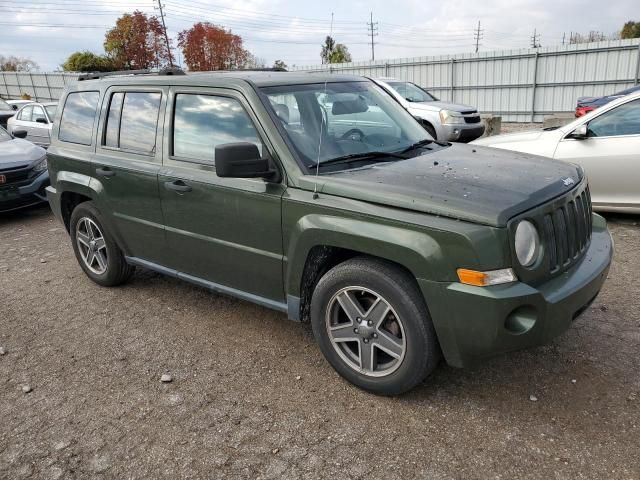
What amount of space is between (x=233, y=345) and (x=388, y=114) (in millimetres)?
2086

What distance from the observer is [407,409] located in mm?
3096

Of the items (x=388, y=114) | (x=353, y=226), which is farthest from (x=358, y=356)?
(x=388, y=114)

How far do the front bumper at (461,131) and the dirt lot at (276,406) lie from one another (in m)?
8.36

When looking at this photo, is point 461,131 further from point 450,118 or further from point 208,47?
point 208,47

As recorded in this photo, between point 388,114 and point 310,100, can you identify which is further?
point 388,114

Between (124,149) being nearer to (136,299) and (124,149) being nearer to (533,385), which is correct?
(136,299)

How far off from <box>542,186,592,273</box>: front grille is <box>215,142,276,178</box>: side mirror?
1.61 meters

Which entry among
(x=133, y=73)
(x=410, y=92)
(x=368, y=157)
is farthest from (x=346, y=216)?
(x=410, y=92)

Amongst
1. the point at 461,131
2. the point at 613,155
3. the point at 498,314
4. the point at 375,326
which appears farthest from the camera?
the point at 461,131

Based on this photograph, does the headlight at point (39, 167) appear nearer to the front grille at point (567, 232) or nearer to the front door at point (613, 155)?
the front door at point (613, 155)

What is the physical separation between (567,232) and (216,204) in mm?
2168

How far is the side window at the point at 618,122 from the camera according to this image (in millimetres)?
6172

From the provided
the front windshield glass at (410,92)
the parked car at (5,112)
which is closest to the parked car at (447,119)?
the front windshield glass at (410,92)

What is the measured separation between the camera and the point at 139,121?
4.21 m
